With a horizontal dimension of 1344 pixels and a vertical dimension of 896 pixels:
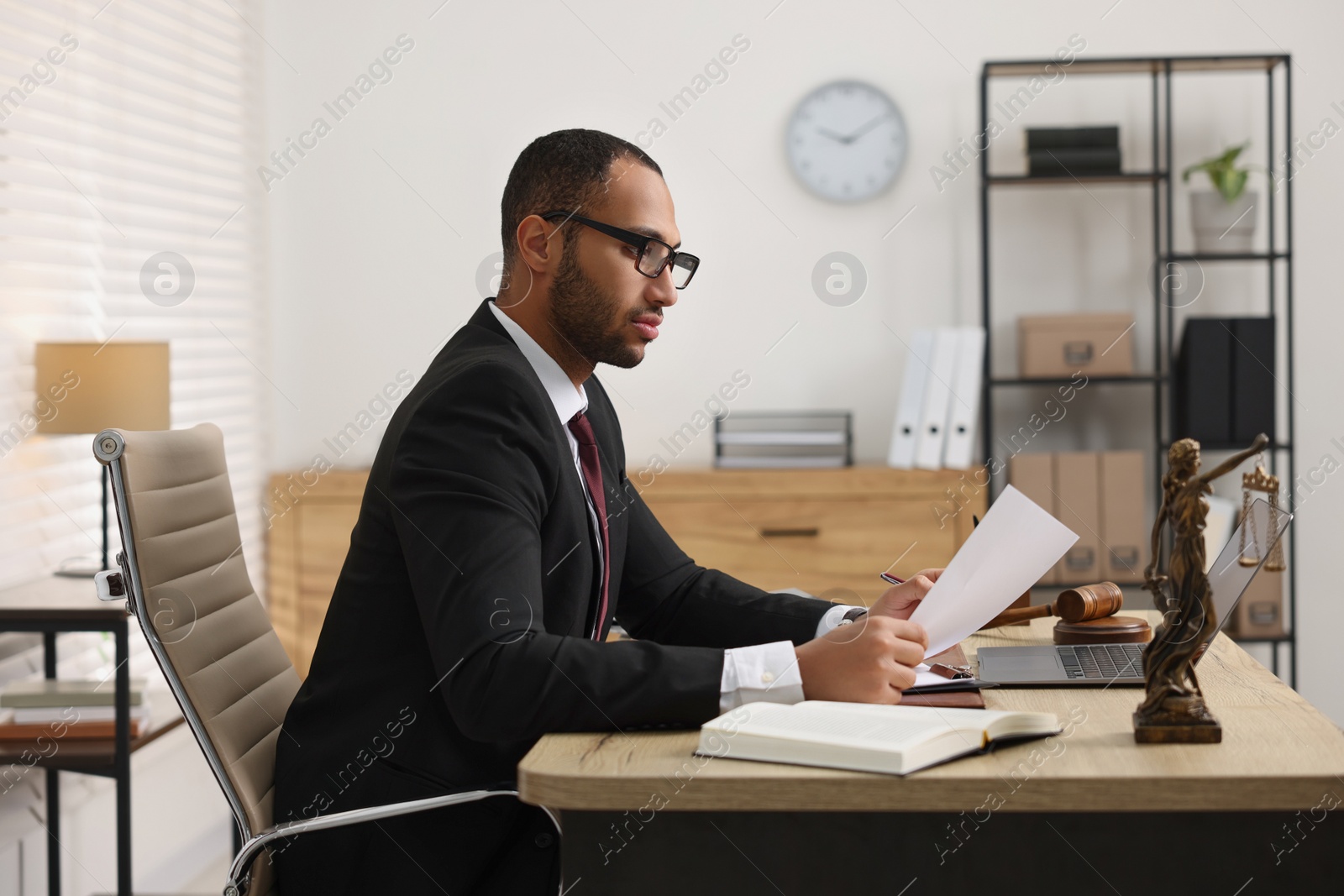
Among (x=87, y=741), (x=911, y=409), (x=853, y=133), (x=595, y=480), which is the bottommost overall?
(x=87, y=741)

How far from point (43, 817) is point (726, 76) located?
272 centimetres

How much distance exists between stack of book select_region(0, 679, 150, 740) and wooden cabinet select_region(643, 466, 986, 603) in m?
1.48

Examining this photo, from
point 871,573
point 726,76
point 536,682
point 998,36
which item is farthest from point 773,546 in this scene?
point 536,682

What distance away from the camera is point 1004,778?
97 centimetres

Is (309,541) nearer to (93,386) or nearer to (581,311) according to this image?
(93,386)

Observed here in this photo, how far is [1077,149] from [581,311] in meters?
2.39

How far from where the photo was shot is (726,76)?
12.2ft

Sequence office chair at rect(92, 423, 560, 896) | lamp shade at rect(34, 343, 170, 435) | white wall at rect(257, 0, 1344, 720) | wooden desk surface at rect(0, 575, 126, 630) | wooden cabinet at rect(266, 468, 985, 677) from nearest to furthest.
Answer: office chair at rect(92, 423, 560, 896) < wooden desk surface at rect(0, 575, 126, 630) < lamp shade at rect(34, 343, 170, 435) < wooden cabinet at rect(266, 468, 985, 677) < white wall at rect(257, 0, 1344, 720)

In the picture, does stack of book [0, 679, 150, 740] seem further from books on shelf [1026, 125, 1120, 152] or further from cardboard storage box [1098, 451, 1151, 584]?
books on shelf [1026, 125, 1120, 152]

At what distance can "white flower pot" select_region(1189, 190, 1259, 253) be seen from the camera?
3.47 metres

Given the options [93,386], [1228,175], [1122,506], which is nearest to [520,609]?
[93,386]

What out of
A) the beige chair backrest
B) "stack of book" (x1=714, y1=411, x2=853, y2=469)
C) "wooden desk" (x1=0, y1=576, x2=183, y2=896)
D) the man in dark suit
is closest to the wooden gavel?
the man in dark suit

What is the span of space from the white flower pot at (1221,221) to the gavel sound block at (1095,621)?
2.25 meters

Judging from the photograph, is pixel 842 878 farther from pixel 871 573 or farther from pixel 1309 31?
pixel 1309 31
